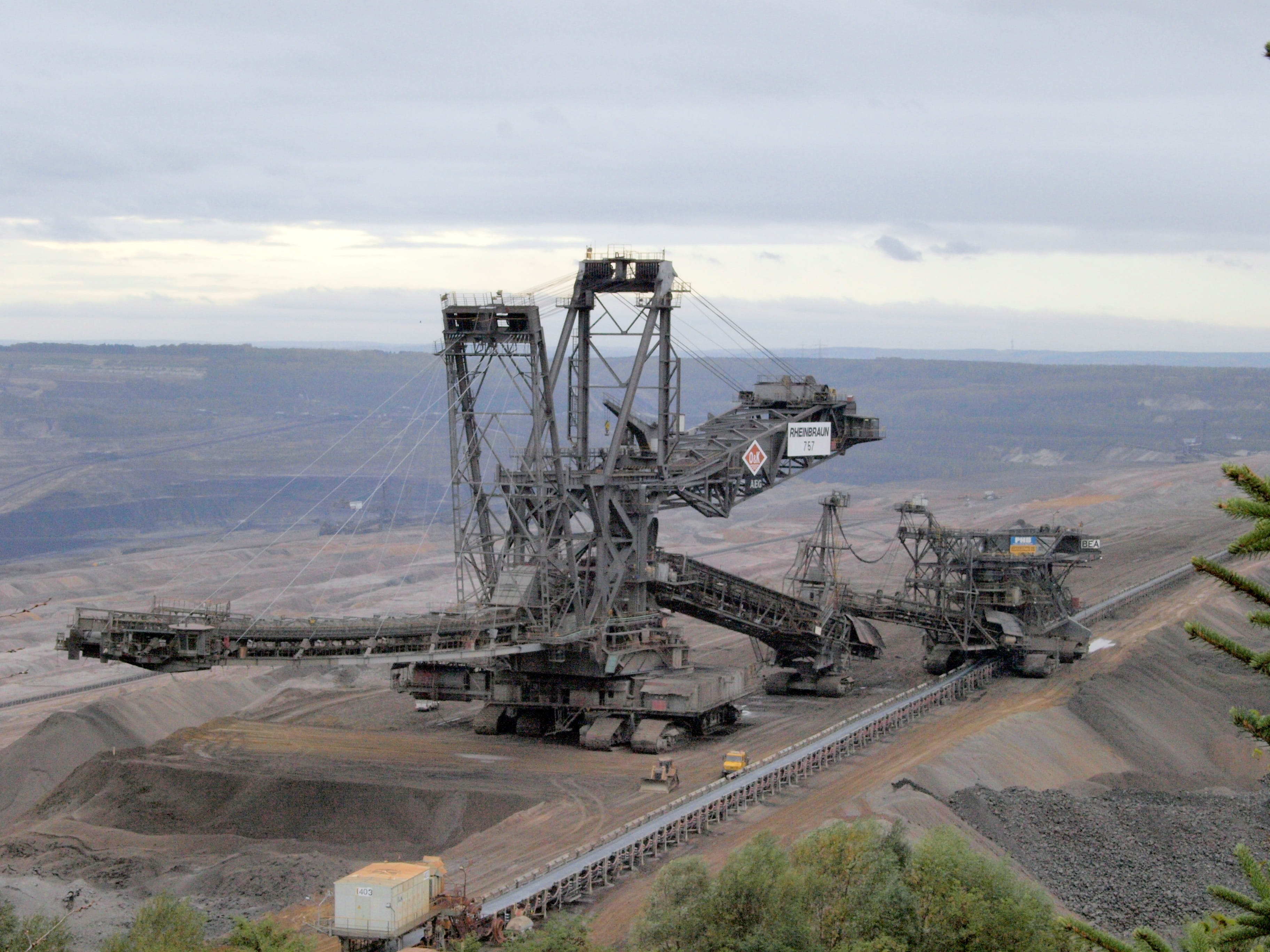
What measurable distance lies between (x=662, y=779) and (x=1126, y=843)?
1375cm

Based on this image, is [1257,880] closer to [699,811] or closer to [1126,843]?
[699,811]

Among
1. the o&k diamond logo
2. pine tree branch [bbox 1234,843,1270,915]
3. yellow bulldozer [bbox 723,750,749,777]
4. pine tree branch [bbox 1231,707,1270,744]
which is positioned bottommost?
yellow bulldozer [bbox 723,750,749,777]

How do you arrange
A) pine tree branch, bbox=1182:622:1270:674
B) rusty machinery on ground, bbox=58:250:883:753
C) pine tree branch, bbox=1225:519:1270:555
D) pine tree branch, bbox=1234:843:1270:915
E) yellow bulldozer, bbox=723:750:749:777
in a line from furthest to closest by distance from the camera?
rusty machinery on ground, bbox=58:250:883:753 → yellow bulldozer, bbox=723:750:749:777 → pine tree branch, bbox=1234:843:1270:915 → pine tree branch, bbox=1182:622:1270:674 → pine tree branch, bbox=1225:519:1270:555

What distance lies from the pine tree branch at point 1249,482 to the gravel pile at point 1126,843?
2984 cm

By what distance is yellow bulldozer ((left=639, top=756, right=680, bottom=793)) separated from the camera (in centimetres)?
4281

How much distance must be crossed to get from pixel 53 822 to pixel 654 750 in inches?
738

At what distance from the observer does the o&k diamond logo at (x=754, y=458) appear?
54656mm

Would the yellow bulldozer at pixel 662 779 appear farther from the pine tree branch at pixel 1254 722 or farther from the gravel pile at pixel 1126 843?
the pine tree branch at pixel 1254 722

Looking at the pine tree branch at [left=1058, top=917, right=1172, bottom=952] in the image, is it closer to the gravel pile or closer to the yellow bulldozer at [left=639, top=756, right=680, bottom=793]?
the gravel pile

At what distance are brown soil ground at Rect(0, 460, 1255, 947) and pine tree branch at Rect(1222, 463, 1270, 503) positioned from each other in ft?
78.3

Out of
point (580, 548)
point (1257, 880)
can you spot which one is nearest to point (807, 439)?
point (580, 548)

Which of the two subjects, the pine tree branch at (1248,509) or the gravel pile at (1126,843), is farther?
the gravel pile at (1126,843)

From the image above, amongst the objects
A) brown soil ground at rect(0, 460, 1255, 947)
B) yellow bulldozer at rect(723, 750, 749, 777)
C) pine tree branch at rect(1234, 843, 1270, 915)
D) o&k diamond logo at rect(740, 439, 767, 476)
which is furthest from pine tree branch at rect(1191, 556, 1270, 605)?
o&k diamond logo at rect(740, 439, 767, 476)

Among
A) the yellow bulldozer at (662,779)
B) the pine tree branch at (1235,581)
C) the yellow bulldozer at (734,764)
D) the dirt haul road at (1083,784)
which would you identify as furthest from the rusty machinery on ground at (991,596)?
the pine tree branch at (1235,581)
